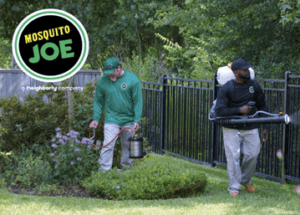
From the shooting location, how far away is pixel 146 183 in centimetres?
606

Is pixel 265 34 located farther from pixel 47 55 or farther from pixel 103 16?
pixel 47 55

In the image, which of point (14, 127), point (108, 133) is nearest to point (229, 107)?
point (108, 133)

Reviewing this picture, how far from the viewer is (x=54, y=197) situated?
600 centimetres

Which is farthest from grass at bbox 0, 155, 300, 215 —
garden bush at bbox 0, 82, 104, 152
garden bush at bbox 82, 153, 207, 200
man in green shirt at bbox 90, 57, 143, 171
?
garden bush at bbox 0, 82, 104, 152

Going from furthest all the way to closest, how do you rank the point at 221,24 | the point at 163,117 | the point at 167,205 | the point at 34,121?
the point at 221,24, the point at 163,117, the point at 34,121, the point at 167,205

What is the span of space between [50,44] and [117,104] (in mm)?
1440

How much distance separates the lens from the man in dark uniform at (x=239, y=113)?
607 centimetres

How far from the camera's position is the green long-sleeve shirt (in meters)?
6.93

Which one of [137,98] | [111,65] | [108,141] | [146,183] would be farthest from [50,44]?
[146,183]

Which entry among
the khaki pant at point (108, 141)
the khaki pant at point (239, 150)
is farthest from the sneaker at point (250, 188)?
the khaki pant at point (108, 141)

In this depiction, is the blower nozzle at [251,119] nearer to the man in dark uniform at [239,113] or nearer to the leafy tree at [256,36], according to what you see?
the man in dark uniform at [239,113]

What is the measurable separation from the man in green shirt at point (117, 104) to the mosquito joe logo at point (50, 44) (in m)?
0.93

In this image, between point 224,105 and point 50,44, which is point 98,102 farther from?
point 224,105

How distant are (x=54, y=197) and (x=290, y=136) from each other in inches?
151
